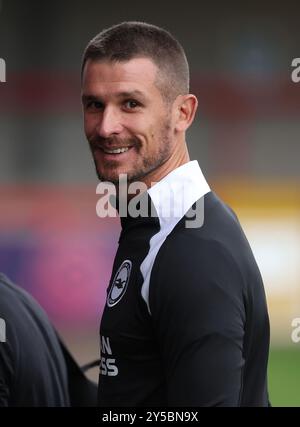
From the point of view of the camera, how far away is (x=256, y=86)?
8828mm

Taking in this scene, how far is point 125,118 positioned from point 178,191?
0.17 meters

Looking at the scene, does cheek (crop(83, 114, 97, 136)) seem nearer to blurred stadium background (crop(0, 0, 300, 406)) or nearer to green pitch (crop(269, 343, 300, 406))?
green pitch (crop(269, 343, 300, 406))

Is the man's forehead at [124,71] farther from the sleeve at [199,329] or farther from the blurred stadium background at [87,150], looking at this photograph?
the blurred stadium background at [87,150]

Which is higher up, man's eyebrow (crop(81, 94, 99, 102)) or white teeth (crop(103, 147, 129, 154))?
man's eyebrow (crop(81, 94, 99, 102))

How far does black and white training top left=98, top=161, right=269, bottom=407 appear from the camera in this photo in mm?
1446

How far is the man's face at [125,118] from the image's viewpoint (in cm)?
159

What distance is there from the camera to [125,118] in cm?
160

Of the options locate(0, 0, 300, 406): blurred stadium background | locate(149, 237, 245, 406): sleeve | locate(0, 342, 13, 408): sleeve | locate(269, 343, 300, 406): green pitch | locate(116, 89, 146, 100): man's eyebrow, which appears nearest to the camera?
locate(149, 237, 245, 406): sleeve

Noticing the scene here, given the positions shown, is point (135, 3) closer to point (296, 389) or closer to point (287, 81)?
point (287, 81)

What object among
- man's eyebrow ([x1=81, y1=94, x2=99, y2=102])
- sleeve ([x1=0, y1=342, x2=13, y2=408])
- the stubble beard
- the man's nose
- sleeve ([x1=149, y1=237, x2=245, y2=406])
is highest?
man's eyebrow ([x1=81, y1=94, x2=99, y2=102])

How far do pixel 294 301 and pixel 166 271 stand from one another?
239 inches

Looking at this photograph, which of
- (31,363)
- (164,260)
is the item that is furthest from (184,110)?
(31,363)

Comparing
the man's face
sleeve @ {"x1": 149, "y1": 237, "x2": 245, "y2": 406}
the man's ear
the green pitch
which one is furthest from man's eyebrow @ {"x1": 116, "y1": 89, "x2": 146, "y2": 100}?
the green pitch

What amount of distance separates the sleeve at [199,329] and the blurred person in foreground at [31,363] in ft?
1.98
